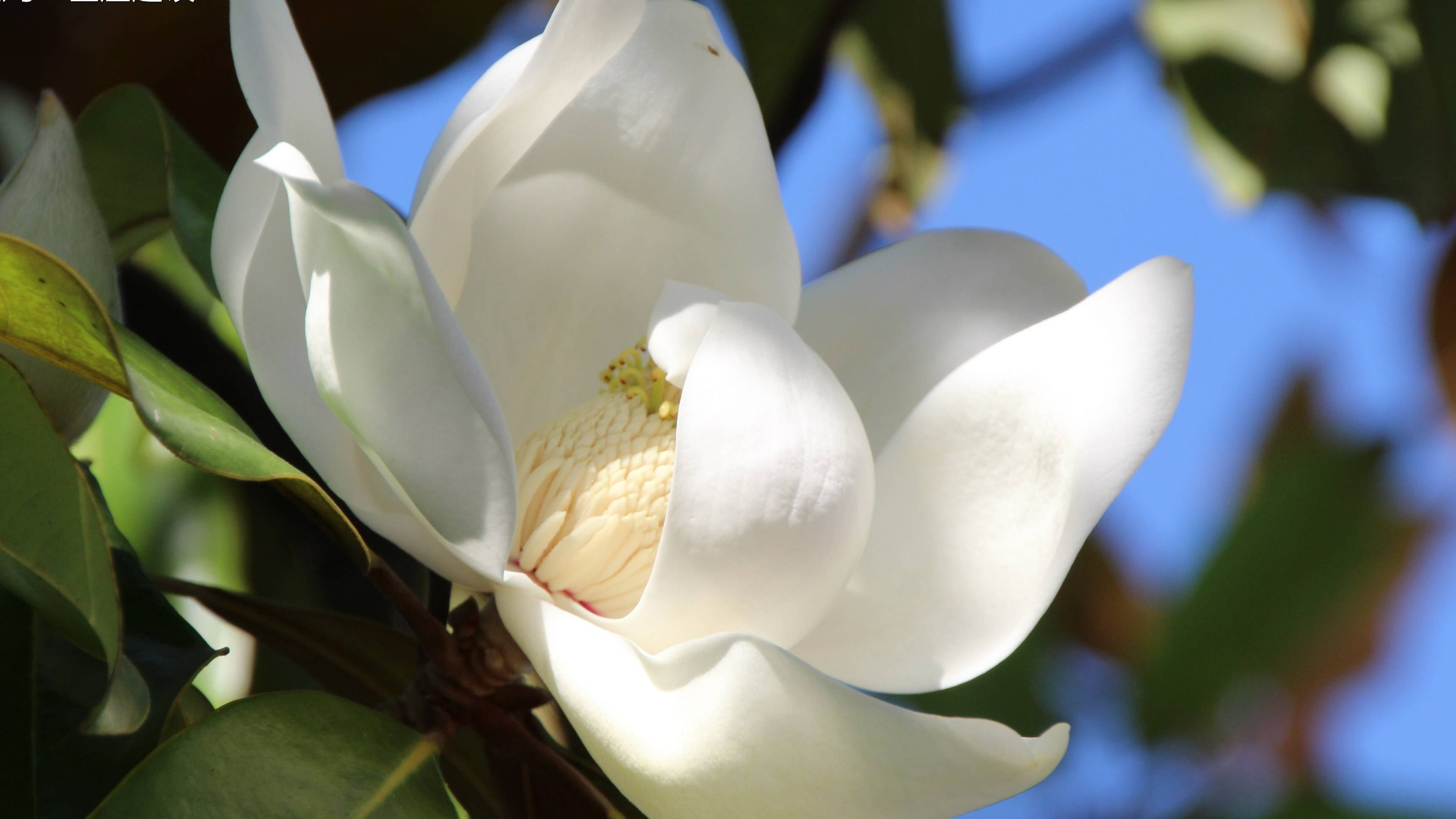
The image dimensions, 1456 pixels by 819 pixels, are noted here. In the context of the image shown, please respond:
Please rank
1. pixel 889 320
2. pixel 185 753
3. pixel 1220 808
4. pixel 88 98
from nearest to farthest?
1. pixel 185 753
2. pixel 1220 808
3. pixel 889 320
4. pixel 88 98

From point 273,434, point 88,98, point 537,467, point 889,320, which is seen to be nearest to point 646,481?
point 537,467

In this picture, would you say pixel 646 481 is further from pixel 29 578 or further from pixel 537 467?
pixel 29 578

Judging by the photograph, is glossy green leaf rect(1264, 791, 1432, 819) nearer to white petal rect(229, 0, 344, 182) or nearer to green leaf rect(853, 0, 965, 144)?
white petal rect(229, 0, 344, 182)

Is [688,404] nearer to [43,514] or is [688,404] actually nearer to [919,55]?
[43,514]

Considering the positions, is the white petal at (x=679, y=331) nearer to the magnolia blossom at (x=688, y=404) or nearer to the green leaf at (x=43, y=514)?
the magnolia blossom at (x=688, y=404)

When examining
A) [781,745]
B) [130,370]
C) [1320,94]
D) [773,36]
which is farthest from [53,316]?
[1320,94]

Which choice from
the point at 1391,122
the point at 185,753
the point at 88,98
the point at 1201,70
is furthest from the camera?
the point at 1201,70

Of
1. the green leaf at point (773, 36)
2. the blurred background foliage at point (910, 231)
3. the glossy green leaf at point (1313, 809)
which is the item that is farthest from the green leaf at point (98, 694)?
the green leaf at point (773, 36)
